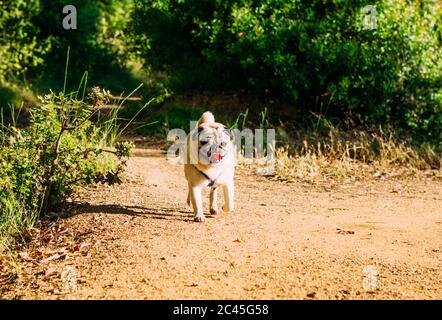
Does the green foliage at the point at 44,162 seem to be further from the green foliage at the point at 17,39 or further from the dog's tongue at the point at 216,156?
the green foliage at the point at 17,39

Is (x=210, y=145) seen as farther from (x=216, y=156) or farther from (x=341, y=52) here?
(x=341, y=52)

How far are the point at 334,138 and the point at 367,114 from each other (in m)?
1.09

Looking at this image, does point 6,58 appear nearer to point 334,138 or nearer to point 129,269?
point 334,138

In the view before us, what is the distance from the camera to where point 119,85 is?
705 inches

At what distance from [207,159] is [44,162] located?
1910 mm

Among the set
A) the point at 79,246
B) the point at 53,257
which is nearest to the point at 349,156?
the point at 79,246

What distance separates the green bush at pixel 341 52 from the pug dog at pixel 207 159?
17.9 ft

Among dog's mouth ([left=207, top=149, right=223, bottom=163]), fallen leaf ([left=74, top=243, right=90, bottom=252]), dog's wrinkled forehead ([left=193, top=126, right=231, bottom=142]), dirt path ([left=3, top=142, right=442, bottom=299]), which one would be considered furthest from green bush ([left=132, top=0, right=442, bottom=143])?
fallen leaf ([left=74, top=243, right=90, bottom=252])

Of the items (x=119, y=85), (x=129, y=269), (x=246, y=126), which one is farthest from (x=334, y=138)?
(x=119, y=85)

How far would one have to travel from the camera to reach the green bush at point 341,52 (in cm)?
1167

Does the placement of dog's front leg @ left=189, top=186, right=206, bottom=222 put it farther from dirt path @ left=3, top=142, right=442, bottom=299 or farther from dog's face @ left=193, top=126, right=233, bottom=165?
dog's face @ left=193, top=126, right=233, bottom=165

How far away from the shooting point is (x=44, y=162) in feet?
23.6

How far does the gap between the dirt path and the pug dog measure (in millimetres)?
377
